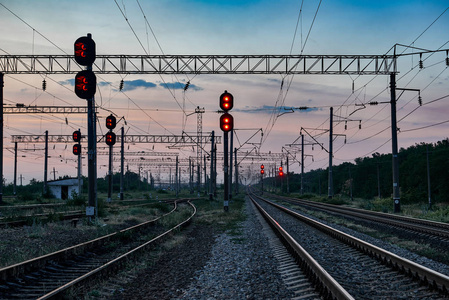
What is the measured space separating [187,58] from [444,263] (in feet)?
72.0

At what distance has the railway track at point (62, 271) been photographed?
7449 millimetres

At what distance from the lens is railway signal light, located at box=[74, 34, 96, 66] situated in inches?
703

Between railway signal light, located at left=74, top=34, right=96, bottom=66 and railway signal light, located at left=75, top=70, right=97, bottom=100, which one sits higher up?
railway signal light, located at left=74, top=34, right=96, bottom=66

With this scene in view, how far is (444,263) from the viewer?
994 cm

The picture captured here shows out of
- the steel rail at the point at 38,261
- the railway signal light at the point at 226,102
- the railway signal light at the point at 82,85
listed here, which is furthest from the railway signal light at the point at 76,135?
the steel rail at the point at 38,261

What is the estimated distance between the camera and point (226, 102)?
22.7 metres

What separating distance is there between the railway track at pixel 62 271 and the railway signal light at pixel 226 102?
10.7 m

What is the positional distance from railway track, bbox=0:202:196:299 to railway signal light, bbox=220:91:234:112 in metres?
10.7

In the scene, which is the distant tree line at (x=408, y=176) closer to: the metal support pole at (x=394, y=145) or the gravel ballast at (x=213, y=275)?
the metal support pole at (x=394, y=145)

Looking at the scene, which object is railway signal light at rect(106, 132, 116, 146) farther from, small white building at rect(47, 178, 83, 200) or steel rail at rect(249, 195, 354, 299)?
small white building at rect(47, 178, 83, 200)

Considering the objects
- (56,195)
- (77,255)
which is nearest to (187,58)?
(77,255)

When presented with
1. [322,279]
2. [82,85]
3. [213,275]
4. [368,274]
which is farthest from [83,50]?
[322,279]

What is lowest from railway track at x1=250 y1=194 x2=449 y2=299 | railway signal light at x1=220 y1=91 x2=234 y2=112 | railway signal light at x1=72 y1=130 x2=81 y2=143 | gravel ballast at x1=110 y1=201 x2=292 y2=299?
gravel ballast at x1=110 y1=201 x2=292 y2=299

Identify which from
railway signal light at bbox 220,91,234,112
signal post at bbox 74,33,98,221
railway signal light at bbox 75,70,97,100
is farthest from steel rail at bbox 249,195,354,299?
railway signal light at bbox 220,91,234,112
